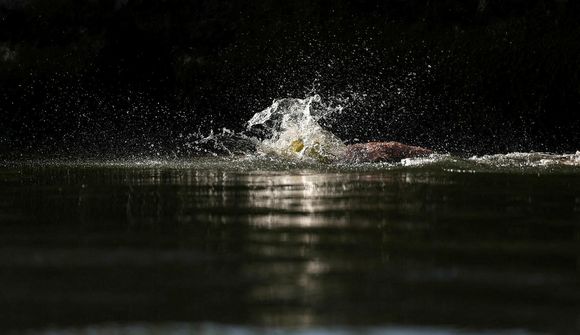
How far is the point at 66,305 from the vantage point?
287 cm

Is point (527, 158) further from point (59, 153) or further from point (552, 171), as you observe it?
point (59, 153)

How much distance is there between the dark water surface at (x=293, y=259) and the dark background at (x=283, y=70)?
754 centimetres

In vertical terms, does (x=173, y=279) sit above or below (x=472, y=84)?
below

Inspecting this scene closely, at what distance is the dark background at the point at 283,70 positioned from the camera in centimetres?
1459

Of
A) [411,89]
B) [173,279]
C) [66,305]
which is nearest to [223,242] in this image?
[173,279]

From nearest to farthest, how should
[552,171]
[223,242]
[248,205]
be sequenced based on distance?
[223,242], [248,205], [552,171]

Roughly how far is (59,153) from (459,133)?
5.55 meters

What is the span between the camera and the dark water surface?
2660 mm

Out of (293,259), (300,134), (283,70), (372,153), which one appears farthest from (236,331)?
(283,70)

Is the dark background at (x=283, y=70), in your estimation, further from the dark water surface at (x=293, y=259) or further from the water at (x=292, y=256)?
the dark water surface at (x=293, y=259)

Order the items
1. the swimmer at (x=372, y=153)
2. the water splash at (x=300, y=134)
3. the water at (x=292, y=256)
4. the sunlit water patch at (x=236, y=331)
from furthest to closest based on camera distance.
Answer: the water splash at (x=300, y=134), the swimmer at (x=372, y=153), the water at (x=292, y=256), the sunlit water patch at (x=236, y=331)

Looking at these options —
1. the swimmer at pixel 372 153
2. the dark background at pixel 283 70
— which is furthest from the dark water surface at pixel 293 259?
the dark background at pixel 283 70

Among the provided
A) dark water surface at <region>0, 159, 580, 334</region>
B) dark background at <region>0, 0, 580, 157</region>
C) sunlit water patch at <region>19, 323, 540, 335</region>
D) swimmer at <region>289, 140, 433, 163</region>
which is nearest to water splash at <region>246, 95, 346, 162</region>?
swimmer at <region>289, 140, 433, 163</region>

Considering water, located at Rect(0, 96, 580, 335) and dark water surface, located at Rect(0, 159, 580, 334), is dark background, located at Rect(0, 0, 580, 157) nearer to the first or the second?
water, located at Rect(0, 96, 580, 335)
